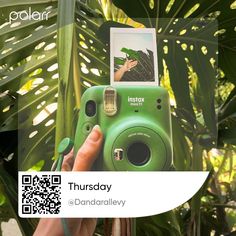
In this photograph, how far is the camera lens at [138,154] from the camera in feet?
2.75

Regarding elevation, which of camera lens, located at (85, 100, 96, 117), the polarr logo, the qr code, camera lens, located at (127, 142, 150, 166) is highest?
the polarr logo

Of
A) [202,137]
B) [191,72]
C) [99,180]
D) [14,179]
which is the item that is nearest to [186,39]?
[191,72]

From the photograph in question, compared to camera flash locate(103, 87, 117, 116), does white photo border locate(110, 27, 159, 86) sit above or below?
above

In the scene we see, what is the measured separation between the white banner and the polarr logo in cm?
30

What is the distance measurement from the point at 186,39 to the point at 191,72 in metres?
0.07

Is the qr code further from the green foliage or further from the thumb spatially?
the green foliage

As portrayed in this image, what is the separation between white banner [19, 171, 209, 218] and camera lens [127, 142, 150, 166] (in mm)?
22

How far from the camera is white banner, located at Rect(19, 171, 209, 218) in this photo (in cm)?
83

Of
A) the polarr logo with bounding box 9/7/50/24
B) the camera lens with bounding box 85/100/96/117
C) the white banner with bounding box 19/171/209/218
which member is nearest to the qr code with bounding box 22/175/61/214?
the white banner with bounding box 19/171/209/218

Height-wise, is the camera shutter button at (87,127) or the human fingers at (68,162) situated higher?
the camera shutter button at (87,127)

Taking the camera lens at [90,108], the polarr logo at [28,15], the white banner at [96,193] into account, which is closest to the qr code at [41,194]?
the white banner at [96,193]

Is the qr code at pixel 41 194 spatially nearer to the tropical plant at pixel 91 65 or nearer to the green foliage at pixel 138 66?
the tropical plant at pixel 91 65

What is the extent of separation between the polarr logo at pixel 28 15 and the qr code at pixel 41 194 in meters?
0.30

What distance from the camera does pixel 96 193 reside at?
83 centimetres
